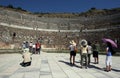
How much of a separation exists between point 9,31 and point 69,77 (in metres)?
40.1

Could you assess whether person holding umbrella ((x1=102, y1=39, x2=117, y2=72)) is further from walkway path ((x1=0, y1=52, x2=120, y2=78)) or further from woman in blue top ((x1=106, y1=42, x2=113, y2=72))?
walkway path ((x1=0, y1=52, x2=120, y2=78))

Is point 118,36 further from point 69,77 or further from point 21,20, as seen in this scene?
point 69,77

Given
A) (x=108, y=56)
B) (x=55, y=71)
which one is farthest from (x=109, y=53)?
(x=55, y=71)

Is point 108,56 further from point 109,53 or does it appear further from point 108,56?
point 109,53

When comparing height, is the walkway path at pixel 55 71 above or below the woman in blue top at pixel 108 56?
below

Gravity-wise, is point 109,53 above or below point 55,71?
above

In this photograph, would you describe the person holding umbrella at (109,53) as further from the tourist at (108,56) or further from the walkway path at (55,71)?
the walkway path at (55,71)

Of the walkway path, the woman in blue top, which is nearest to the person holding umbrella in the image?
the woman in blue top

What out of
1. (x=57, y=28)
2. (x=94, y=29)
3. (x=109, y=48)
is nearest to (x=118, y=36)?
(x=94, y=29)

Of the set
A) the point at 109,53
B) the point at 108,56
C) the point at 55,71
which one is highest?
the point at 109,53

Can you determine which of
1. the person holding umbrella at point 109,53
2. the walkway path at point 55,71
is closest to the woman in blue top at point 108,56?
the person holding umbrella at point 109,53

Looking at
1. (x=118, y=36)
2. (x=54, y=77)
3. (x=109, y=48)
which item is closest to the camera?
(x=54, y=77)

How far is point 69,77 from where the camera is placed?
46.9ft

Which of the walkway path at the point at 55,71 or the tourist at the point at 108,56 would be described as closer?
the walkway path at the point at 55,71
